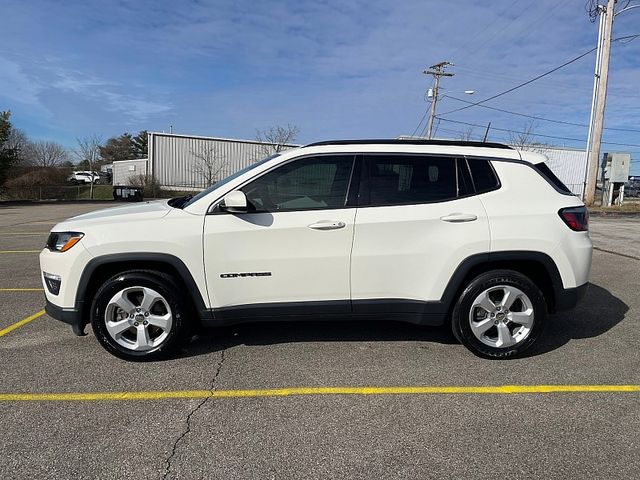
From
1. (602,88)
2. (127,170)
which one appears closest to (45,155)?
(127,170)

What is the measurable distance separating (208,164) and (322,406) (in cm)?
4455

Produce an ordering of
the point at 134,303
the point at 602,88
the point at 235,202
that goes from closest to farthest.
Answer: the point at 235,202 → the point at 134,303 → the point at 602,88

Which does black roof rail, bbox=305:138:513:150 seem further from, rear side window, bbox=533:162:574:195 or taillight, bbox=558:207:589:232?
taillight, bbox=558:207:589:232

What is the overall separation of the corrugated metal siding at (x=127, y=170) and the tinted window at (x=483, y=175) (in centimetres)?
4322

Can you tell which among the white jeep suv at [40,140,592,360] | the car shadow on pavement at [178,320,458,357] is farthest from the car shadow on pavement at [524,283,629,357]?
the car shadow on pavement at [178,320,458,357]

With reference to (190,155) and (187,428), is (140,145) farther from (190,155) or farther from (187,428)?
(187,428)

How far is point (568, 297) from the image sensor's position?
3912 millimetres

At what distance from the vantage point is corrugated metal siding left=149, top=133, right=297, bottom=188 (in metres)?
44.0

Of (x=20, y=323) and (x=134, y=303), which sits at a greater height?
(x=134, y=303)

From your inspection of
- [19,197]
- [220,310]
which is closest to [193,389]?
→ [220,310]

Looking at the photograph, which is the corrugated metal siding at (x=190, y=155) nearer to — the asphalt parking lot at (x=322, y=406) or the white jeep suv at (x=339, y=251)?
the asphalt parking lot at (x=322, y=406)

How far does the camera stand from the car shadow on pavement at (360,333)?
13.9 ft

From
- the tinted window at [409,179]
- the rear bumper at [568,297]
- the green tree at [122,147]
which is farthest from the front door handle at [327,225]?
the green tree at [122,147]

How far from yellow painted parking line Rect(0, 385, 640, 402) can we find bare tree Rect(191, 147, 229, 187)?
43349mm
